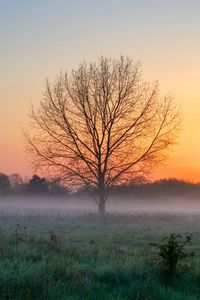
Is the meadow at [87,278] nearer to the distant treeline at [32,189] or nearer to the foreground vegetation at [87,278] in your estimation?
the foreground vegetation at [87,278]

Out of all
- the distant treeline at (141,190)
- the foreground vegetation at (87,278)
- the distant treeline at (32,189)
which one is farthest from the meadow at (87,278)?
the distant treeline at (32,189)

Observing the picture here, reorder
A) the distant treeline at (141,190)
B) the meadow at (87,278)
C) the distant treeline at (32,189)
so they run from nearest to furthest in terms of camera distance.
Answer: the meadow at (87,278), the distant treeline at (141,190), the distant treeline at (32,189)

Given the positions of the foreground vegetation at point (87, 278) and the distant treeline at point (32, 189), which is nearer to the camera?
the foreground vegetation at point (87, 278)

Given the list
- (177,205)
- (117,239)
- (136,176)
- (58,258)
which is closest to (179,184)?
(177,205)

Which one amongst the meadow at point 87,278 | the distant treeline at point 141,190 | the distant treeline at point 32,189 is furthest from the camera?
the distant treeline at point 32,189

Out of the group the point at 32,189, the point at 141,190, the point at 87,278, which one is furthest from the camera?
the point at 32,189

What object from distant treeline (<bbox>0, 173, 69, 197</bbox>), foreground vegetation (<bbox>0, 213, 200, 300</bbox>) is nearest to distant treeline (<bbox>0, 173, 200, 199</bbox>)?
distant treeline (<bbox>0, 173, 69, 197</bbox>)

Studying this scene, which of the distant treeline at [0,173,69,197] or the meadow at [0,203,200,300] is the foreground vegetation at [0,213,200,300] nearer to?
the meadow at [0,203,200,300]

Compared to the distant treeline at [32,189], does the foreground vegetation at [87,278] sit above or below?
below

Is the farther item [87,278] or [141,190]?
[141,190]

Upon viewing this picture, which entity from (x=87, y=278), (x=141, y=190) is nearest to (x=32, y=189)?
(x=141, y=190)

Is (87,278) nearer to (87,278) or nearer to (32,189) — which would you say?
(87,278)

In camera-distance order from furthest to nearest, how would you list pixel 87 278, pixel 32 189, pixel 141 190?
pixel 32 189 < pixel 141 190 < pixel 87 278

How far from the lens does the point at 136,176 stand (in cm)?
3516
